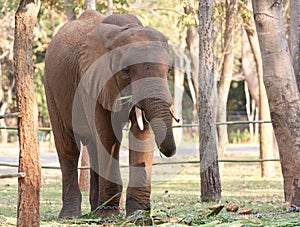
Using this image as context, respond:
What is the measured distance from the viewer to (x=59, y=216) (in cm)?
1015

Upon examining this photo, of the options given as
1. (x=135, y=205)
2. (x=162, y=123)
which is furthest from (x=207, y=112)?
(x=162, y=123)

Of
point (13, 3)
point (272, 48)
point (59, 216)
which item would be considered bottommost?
point (59, 216)

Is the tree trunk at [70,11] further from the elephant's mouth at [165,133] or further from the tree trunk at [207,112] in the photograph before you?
the elephant's mouth at [165,133]

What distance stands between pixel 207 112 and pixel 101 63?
124 inches

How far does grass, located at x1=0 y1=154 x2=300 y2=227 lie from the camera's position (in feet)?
25.9

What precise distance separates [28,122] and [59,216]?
382 cm

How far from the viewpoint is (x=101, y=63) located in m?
9.06

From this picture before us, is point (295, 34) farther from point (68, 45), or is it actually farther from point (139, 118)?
point (139, 118)

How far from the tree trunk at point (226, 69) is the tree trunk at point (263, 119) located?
56 cm

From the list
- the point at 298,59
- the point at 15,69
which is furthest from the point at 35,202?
the point at 298,59

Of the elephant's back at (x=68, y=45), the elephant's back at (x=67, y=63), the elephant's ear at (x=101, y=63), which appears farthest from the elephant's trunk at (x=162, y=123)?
the elephant's back at (x=68, y=45)

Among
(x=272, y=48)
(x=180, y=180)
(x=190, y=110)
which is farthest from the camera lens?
(x=190, y=110)

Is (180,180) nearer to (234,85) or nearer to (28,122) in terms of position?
(28,122)

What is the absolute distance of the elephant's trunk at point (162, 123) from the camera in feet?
24.7
